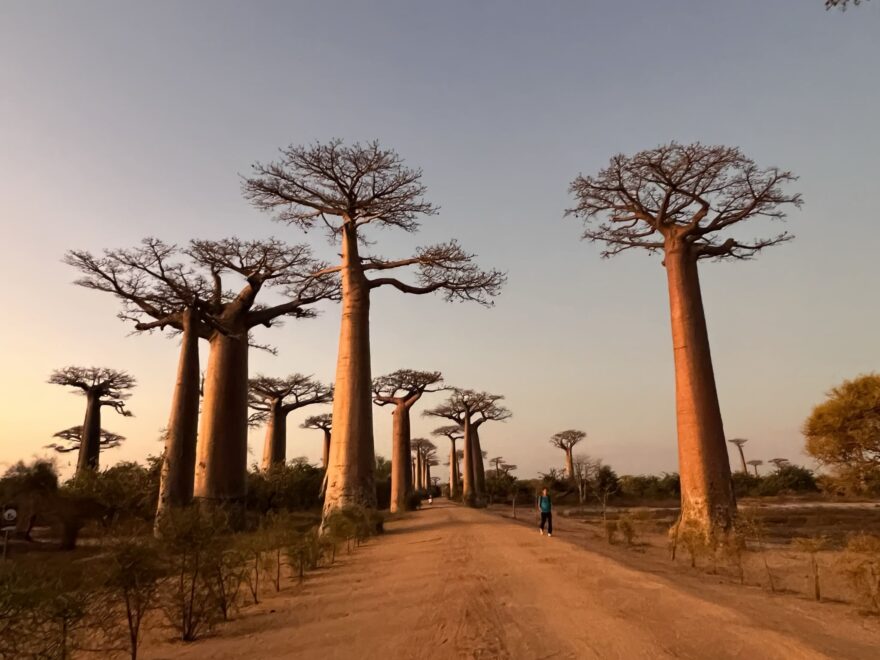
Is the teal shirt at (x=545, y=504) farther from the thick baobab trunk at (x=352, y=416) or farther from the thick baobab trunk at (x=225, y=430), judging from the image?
the thick baobab trunk at (x=225, y=430)

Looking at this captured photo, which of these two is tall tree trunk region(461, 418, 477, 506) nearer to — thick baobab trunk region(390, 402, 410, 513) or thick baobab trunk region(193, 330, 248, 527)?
thick baobab trunk region(390, 402, 410, 513)

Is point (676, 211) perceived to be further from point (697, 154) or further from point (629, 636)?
point (629, 636)

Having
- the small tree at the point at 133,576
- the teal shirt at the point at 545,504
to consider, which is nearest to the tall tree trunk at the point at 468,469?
the teal shirt at the point at 545,504

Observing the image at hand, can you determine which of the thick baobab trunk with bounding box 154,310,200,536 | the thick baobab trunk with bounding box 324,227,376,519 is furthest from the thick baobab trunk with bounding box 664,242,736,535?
the thick baobab trunk with bounding box 154,310,200,536

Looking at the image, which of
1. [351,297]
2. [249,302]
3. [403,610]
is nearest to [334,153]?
[351,297]

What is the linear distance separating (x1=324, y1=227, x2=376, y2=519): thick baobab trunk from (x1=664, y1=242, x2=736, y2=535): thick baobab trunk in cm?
804

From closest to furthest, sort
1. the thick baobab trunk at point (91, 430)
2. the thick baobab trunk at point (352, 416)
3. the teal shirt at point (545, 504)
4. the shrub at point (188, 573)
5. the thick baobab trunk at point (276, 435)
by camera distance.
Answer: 1. the shrub at point (188, 573)
2. the teal shirt at point (545, 504)
3. the thick baobab trunk at point (352, 416)
4. the thick baobab trunk at point (91, 430)
5. the thick baobab trunk at point (276, 435)

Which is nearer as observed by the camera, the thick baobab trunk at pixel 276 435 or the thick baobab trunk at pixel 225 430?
the thick baobab trunk at pixel 225 430

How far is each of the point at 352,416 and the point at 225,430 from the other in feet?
18.7

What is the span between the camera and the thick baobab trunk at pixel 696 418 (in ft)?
41.7

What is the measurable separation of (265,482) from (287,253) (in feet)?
44.5

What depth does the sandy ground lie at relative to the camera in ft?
14.0

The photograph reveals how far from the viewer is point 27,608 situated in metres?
3.53

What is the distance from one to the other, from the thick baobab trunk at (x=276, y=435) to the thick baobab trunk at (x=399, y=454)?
291 inches
